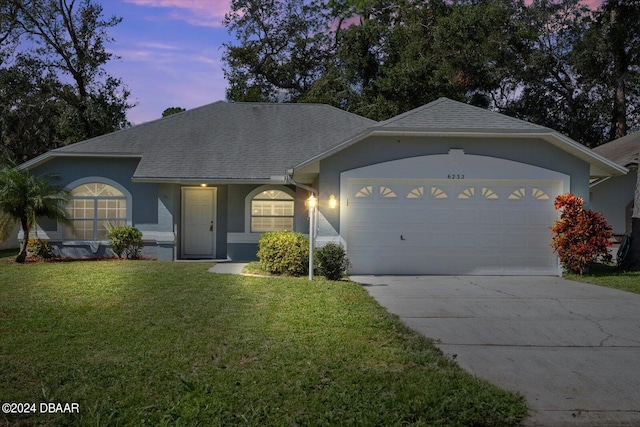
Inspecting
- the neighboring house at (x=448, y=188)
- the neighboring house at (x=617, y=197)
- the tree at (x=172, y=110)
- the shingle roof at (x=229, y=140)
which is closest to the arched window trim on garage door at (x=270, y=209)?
the shingle roof at (x=229, y=140)

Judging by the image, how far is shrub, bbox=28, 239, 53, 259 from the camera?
53.1 feet

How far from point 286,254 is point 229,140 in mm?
6992

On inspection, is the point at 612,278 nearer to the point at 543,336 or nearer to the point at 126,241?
the point at 543,336

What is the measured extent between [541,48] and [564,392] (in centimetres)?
2983

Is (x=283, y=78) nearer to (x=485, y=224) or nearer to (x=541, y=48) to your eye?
(x=541, y=48)

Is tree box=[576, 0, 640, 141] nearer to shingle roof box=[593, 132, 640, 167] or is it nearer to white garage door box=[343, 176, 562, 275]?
shingle roof box=[593, 132, 640, 167]

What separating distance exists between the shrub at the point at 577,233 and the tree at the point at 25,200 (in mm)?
13448

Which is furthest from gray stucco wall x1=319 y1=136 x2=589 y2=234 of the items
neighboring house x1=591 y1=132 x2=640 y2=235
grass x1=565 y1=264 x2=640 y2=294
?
neighboring house x1=591 y1=132 x2=640 y2=235

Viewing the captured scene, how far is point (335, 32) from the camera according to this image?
3238 centimetres

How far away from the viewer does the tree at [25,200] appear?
584 inches

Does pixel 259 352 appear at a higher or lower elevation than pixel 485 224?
lower

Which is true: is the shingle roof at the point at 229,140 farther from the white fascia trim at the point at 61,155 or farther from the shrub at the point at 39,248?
the shrub at the point at 39,248

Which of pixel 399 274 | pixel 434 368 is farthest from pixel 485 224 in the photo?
pixel 434 368

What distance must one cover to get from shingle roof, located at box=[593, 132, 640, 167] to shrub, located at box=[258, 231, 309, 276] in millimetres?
12887
